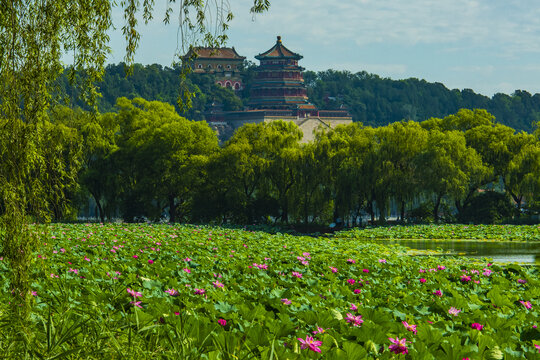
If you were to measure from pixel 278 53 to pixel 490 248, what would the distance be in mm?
74763

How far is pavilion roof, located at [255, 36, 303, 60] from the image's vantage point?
3644 inches

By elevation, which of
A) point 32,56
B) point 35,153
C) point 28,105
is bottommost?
point 35,153

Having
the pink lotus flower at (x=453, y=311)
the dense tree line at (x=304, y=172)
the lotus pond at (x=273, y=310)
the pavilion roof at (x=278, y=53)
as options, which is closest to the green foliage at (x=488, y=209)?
the dense tree line at (x=304, y=172)

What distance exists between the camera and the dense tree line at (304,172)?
32.7 meters

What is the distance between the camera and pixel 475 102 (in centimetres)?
12106

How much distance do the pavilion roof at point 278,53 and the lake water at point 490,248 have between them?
230ft

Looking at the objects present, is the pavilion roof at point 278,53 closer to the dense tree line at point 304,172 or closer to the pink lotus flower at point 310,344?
the dense tree line at point 304,172

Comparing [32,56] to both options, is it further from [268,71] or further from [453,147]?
[268,71]

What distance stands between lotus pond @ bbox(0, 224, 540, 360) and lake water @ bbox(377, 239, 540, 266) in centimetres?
602

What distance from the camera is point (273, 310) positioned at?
7008 mm

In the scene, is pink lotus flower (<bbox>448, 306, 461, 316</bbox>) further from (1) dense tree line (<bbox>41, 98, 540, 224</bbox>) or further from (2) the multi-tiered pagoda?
(2) the multi-tiered pagoda

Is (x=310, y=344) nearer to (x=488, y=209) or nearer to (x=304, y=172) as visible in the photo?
(x=304, y=172)

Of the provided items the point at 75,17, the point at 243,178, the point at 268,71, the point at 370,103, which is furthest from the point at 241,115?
the point at 75,17

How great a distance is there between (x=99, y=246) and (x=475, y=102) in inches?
4510
